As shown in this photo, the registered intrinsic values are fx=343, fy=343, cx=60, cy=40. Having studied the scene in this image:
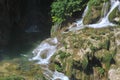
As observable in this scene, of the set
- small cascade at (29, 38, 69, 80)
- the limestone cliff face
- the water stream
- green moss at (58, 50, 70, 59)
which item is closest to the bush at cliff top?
the water stream

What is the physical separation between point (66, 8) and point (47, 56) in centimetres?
386

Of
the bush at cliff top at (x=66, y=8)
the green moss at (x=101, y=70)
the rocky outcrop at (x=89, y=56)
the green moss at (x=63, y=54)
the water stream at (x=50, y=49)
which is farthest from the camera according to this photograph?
the bush at cliff top at (x=66, y=8)

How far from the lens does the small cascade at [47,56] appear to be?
1536 centimetres

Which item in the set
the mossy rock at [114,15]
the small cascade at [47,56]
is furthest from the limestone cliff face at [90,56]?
the mossy rock at [114,15]

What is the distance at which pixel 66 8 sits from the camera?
65.4 ft

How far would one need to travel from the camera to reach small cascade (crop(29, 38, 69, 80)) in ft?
50.4

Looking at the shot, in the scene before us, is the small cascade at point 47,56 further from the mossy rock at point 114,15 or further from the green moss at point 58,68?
the mossy rock at point 114,15

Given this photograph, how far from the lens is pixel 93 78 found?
14758 millimetres

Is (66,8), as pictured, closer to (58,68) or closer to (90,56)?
(58,68)

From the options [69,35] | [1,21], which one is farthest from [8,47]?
[69,35]

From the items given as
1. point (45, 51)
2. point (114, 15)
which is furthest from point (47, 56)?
point (114, 15)

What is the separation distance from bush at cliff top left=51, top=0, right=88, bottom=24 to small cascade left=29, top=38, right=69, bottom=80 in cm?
198

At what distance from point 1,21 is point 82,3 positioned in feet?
16.2

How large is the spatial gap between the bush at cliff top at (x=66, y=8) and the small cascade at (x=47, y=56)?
1.98 m
